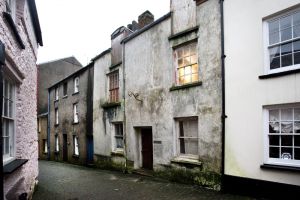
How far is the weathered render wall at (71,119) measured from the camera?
18156mm

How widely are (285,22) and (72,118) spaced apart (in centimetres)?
1704

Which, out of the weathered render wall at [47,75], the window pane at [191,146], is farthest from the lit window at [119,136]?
the weathered render wall at [47,75]

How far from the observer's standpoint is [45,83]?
28.9m

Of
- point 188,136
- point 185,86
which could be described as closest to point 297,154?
point 188,136

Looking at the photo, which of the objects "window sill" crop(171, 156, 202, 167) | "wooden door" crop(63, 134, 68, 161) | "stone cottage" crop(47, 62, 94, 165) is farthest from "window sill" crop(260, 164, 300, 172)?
"wooden door" crop(63, 134, 68, 161)

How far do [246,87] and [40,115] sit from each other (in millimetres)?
24395

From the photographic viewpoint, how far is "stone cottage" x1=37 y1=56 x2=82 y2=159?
2675cm

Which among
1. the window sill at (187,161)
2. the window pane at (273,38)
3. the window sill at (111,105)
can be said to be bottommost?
the window sill at (187,161)

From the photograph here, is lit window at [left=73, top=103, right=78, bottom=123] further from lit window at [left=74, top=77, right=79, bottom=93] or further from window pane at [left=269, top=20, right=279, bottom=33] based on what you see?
window pane at [left=269, top=20, right=279, bottom=33]

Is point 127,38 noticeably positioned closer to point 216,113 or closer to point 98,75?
point 98,75

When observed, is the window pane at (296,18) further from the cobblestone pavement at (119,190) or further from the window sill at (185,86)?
the cobblestone pavement at (119,190)

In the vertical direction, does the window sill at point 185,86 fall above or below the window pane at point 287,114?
above

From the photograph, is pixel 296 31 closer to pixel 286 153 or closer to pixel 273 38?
pixel 273 38

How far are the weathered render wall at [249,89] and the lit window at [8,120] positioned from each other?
6.24 meters
